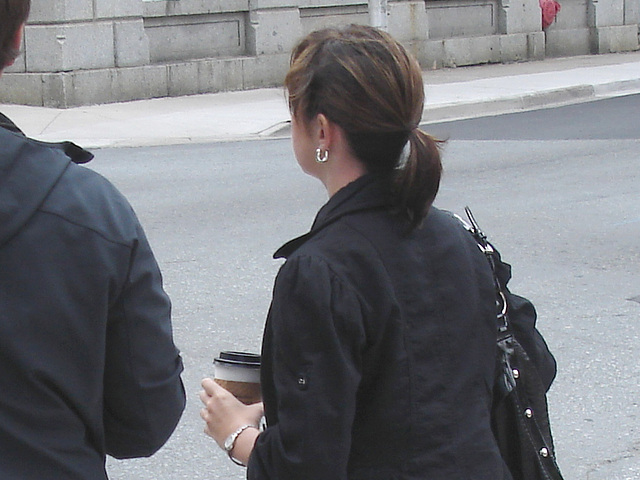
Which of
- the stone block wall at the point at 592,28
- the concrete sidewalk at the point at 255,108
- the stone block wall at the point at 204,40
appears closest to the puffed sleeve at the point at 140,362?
the concrete sidewalk at the point at 255,108

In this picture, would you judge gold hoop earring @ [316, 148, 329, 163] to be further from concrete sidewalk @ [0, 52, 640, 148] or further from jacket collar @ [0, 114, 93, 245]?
concrete sidewalk @ [0, 52, 640, 148]

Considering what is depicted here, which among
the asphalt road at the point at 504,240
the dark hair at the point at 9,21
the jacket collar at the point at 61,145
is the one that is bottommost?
the asphalt road at the point at 504,240

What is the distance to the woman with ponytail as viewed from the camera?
1.96 metres

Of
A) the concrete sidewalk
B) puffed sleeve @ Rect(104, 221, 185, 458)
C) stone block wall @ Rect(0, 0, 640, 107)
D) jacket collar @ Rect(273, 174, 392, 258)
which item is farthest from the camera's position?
stone block wall @ Rect(0, 0, 640, 107)

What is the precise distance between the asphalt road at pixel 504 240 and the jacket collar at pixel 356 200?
128 centimetres

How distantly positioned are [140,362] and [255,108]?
47.2ft

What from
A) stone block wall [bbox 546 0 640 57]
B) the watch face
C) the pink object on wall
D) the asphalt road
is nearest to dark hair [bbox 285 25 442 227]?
the watch face

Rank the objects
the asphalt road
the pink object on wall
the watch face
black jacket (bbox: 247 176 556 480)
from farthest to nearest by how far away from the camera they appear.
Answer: the pink object on wall → the asphalt road → the watch face → black jacket (bbox: 247 176 556 480)

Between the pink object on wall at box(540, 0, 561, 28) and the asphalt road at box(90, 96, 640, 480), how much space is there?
8.53m

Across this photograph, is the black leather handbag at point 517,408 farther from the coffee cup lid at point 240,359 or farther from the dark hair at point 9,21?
the dark hair at point 9,21

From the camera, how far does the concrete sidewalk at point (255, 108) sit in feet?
46.4

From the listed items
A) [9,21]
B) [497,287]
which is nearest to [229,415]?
[497,287]

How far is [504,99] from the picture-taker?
1655 centimetres

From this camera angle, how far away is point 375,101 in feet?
6.57
